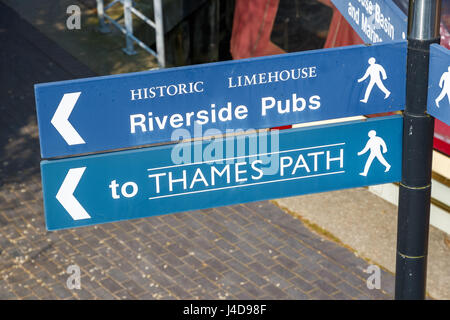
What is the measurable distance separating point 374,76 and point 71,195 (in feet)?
5.64

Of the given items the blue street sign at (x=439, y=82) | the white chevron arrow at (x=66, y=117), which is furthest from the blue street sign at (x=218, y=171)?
the blue street sign at (x=439, y=82)

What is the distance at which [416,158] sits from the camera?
440cm

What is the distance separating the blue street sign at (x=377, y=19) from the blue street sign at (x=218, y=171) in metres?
0.59

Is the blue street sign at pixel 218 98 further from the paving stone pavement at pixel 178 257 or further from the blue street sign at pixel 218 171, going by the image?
the paving stone pavement at pixel 178 257

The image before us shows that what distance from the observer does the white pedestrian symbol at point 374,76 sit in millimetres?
4359

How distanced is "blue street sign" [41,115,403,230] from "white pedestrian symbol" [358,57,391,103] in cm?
15

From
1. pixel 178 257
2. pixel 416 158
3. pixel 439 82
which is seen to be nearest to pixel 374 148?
pixel 416 158

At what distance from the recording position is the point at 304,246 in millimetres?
10062

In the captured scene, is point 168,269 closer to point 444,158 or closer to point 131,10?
point 444,158

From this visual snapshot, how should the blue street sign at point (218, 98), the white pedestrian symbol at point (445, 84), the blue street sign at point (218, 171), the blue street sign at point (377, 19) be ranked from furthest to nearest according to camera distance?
1. the blue street sign at point (377, 19)
2. the blue street sign at point (218, 171)
3. the blue street sign at point (218, 98)
4. the white pedestrian symbol at point (445, 84)

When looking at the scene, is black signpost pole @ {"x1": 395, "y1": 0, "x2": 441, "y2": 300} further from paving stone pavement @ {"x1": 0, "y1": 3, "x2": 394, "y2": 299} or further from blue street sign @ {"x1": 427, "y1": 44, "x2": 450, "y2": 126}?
paving stone pavement @ {"x1": 0, "y1": 3, "x2": 394, "y2": 299}

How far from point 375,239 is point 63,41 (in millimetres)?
7386

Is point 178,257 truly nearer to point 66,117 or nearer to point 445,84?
point 66,117
